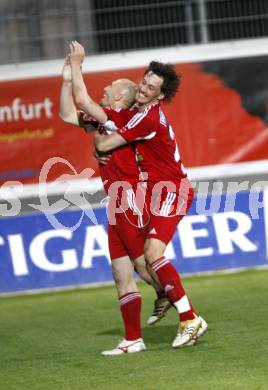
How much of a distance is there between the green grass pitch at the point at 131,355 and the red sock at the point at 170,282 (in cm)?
33

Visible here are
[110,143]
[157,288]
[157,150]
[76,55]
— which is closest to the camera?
[76,55]

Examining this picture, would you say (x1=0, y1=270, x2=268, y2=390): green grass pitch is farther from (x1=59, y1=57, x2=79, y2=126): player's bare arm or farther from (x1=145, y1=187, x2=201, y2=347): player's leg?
(x1=59, y1=57, x2=79, y2=126): player's bare arm

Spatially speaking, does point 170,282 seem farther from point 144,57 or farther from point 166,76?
point 144,57

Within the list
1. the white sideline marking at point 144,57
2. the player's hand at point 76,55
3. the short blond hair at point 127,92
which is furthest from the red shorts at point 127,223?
the white sideline marking at point 144,57

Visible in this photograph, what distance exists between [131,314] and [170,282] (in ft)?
1.29

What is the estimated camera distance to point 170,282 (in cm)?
817

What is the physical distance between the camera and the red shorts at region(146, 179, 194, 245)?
8242mm

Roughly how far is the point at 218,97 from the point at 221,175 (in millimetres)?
922

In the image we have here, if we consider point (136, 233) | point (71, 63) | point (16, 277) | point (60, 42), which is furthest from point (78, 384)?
point (60, 42)

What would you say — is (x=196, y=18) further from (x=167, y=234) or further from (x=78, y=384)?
(x=78, y=384)

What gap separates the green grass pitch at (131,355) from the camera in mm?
7059

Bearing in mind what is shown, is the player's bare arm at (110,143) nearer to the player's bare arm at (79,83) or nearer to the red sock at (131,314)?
the player's bare arm at (79,83)

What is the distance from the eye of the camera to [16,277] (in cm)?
1270

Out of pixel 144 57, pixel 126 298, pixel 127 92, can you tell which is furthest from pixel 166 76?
pixel 144 57
